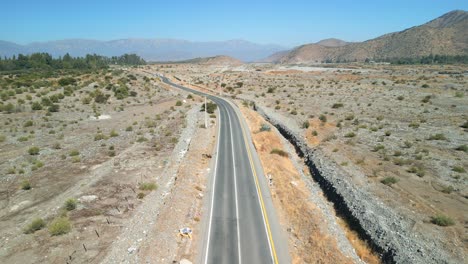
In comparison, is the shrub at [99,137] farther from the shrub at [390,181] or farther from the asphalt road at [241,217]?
the shrub at [390,181]

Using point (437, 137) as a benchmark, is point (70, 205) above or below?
below

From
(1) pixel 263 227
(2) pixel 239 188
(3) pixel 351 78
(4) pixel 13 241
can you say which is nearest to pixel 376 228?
(1) pixel 263 227

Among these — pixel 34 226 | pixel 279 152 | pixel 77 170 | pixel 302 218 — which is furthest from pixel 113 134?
pixel 302 218

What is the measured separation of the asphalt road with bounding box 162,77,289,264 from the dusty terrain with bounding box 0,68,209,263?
15.1 ft

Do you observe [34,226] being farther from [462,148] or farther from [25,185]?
[462,148]

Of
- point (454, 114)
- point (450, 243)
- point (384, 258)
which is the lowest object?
point (384, 258)

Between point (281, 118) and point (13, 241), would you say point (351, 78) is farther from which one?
point (13, 241)

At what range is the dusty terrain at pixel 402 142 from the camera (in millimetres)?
26625

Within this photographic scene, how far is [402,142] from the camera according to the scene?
44.2 metres

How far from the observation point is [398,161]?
36719 millimetres

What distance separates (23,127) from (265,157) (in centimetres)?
4865

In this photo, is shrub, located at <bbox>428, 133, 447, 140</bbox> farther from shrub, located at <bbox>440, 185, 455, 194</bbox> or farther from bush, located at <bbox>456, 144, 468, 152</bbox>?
shrub, located at <bbox>440, 185, 455, 194</bbox>

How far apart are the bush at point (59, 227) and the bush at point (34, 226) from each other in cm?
78

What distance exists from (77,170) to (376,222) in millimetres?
35814
